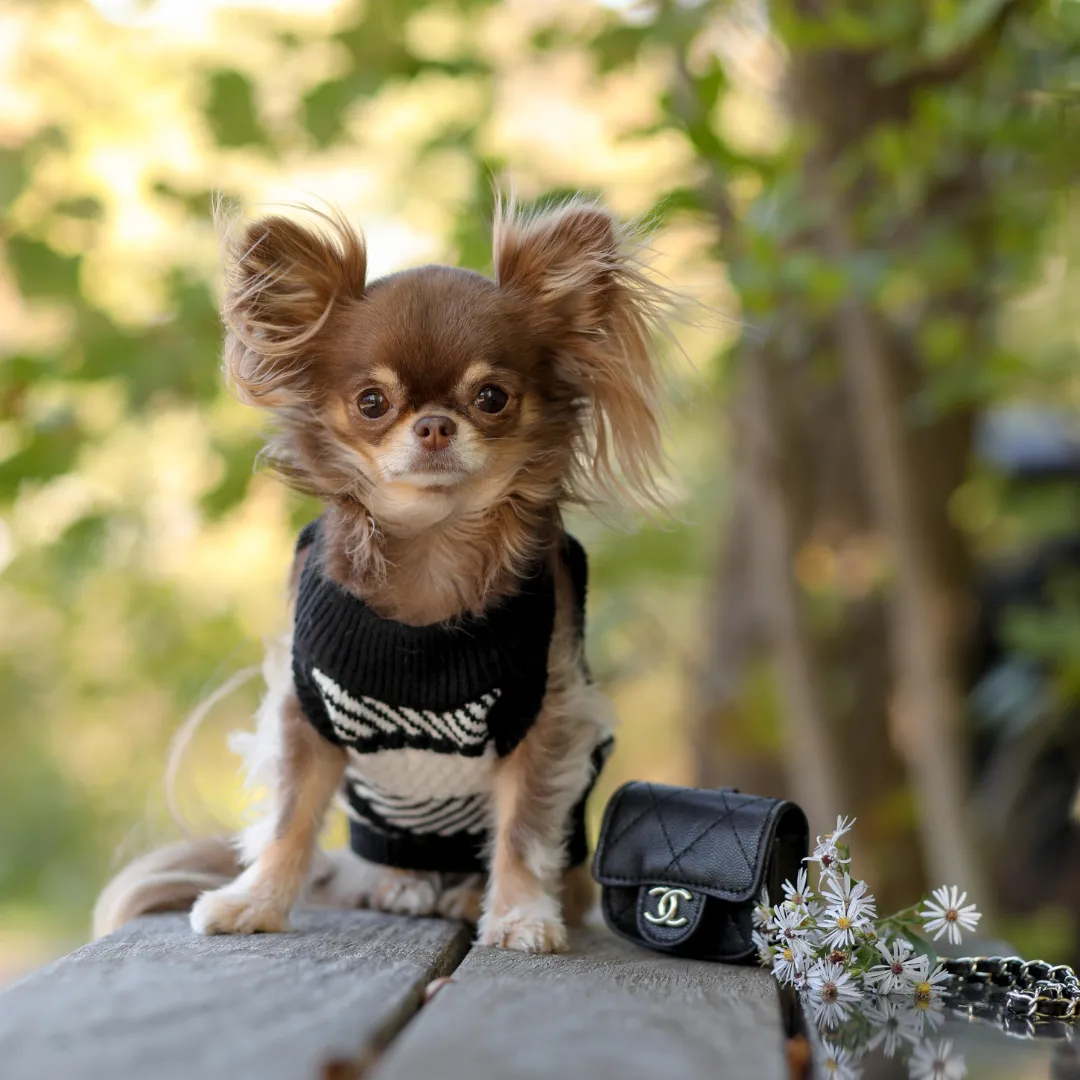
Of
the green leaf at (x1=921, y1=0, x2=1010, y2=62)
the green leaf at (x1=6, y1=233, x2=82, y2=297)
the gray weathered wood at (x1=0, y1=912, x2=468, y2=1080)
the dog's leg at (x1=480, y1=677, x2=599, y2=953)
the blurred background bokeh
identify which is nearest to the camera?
the gray weathered wood at (x1=0, y1=912, x2=468, y2=1080)

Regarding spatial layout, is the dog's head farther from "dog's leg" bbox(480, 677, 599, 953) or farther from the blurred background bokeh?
"dog's leg" bbox(480, 677, 599, 953)

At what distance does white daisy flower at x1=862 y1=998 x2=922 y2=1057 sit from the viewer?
1.42m

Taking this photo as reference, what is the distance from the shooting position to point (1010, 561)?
5383 millimetres

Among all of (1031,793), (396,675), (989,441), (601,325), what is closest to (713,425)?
(989,441)

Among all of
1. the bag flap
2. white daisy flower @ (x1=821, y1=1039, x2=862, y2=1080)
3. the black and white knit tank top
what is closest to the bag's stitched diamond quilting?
the bag flap

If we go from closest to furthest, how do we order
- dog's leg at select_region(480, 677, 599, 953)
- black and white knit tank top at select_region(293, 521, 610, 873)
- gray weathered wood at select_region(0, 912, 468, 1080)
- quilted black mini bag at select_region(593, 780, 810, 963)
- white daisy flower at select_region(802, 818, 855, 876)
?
gray weathered wood at select_region(0, 912, 468, 1080), white daisy flower at select_region(802, 818, 855, 876), quilted black mini bag at select_region(593, 780, 810, 963), black and white knit tank top at select_region(293, 521, 610, 873), dog's leg at select_region(480, 677, 599, 953)

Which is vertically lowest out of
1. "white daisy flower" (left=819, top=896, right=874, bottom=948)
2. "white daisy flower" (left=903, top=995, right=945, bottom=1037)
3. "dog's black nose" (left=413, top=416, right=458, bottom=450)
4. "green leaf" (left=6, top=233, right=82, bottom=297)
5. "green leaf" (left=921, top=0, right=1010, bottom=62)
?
"white daisy flower" (left=903, top=995, right=945, bottom=1037)

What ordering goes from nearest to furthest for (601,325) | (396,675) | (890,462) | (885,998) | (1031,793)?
(885,998) → (396,675) → (601,325) → (890,462) → (1031,793)

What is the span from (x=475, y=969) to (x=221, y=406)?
2.36 meters

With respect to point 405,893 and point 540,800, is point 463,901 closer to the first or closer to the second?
A: point 405,893

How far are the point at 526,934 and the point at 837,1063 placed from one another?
0.70 m

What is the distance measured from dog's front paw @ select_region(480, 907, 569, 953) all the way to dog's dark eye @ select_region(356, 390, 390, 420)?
812 millimetres

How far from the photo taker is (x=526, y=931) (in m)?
1.95

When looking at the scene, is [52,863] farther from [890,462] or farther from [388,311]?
[388,311]
